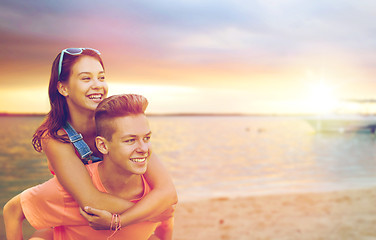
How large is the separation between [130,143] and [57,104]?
0.69 meters

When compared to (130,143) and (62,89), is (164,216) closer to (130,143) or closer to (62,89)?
(130,143)

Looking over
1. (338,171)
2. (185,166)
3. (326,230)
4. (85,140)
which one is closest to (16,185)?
(185,166)

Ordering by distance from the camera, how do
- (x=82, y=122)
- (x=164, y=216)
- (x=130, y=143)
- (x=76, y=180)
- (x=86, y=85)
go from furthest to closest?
1. (x=164, y=216)
2. (x=82, y=122)
3. (x=86, y=85)
4. (x=76, y=180)
5. (x=130, y=143)

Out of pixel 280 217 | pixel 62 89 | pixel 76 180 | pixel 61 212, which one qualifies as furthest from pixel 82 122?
pixel 280 217

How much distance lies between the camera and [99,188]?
2184mm

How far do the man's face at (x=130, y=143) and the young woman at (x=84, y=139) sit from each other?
0.27 metres

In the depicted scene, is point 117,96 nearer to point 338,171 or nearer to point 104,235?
point 104,235

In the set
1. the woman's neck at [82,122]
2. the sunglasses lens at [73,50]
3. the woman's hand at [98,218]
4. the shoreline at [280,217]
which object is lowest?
the shoreline at [280,217]

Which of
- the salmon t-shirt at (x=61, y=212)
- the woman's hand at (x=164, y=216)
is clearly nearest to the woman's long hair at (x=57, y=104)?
the salmon t-shirt at (x=61, y=212)

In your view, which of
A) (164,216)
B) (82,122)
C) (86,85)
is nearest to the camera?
(86,85)

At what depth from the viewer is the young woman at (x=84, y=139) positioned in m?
2.10

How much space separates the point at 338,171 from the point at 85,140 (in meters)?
19.0

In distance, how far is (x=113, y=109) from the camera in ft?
6.59

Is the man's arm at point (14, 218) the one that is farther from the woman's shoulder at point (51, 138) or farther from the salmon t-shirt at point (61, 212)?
the woman's shoulder at point (51, 138)
